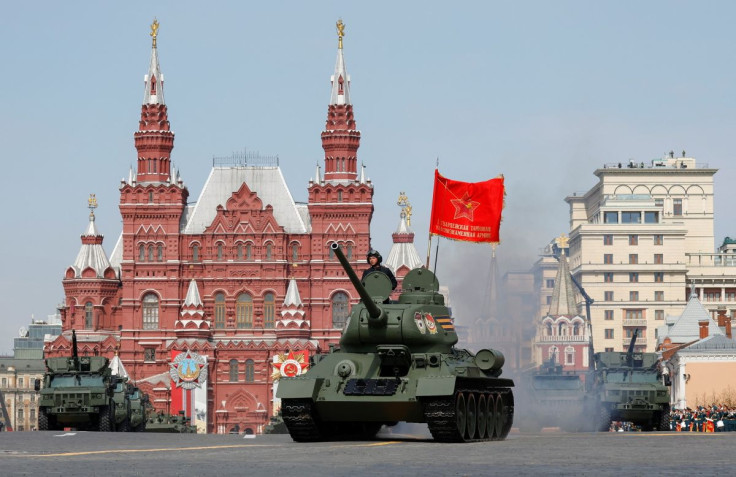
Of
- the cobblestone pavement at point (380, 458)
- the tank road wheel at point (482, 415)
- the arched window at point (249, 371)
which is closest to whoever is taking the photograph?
the cobblestone pavement at point (380, 458)

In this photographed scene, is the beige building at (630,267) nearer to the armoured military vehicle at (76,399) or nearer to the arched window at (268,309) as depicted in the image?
the arched window at (268,309)

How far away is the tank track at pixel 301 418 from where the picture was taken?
2741cm

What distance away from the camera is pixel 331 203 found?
4092 inches

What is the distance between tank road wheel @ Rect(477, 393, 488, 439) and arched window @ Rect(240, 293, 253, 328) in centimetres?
7626

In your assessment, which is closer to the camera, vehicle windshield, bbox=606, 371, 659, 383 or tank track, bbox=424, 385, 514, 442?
tank track, bbox=424, 385, 514, 442

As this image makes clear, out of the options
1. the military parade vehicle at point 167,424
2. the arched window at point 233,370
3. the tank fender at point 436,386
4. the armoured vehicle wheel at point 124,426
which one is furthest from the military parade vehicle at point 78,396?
the arched window at point 233,370

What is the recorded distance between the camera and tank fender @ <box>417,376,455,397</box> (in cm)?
2638

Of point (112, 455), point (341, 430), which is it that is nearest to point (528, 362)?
point (341, 430)

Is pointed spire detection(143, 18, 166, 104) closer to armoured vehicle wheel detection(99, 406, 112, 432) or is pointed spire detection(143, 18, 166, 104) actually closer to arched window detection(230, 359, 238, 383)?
arched window detection(230, 359, 238, 383)

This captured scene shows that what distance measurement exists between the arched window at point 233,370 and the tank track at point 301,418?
247 feet

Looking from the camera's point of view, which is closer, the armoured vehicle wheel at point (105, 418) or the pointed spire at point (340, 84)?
the armoured vehicle wheel at point (105, 418)

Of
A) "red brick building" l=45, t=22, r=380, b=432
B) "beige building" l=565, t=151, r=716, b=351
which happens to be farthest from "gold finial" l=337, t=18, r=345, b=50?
"beige building" l=565, t=151, r=716, b=351

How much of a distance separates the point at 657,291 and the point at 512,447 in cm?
13116

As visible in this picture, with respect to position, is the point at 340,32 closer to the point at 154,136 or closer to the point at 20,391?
the point at 154,136
